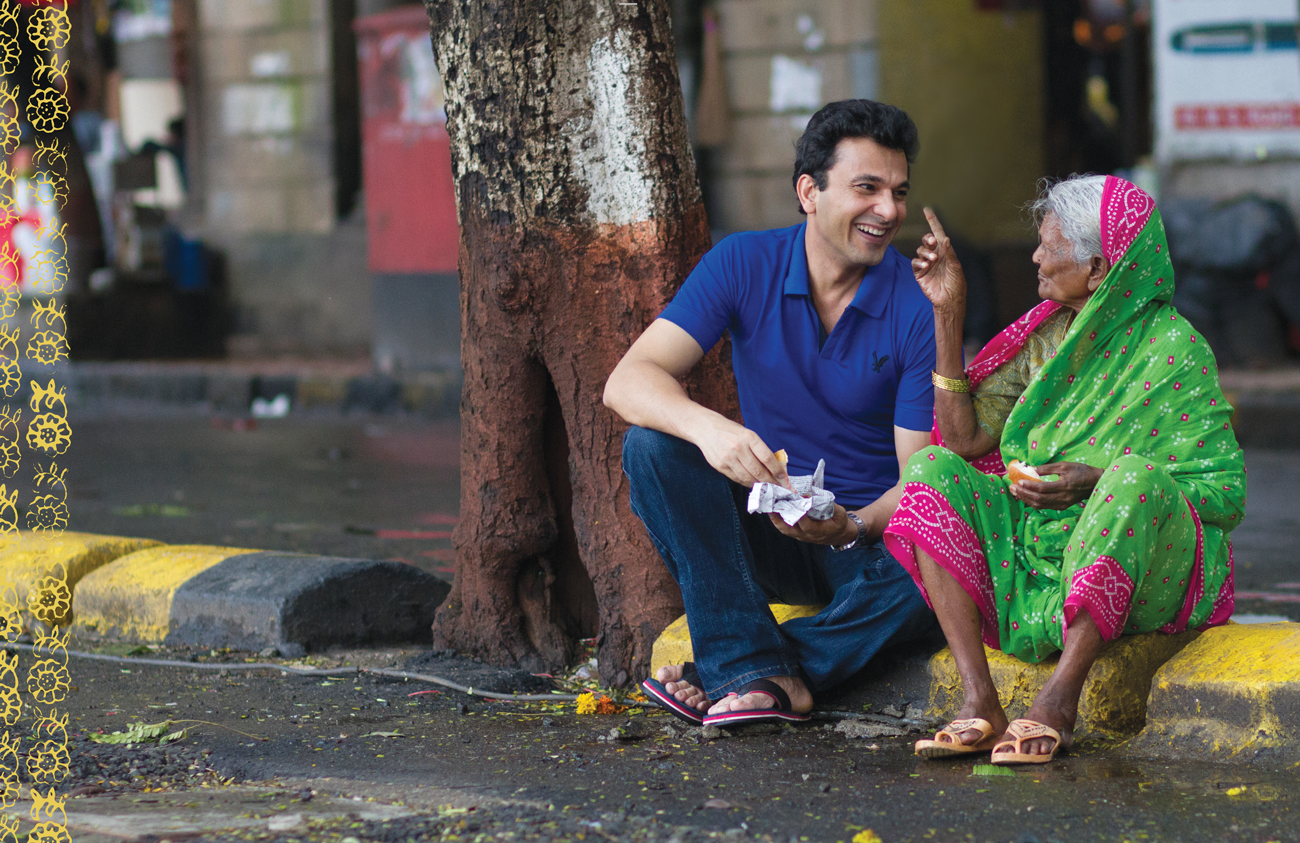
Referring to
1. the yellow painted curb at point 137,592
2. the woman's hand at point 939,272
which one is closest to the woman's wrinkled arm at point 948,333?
the woman's hand at point 939,272

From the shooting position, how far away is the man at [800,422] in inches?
127

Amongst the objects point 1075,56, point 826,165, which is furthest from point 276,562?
point 1075,56

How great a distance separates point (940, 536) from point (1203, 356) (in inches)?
25.3

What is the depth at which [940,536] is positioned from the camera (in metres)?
2.99

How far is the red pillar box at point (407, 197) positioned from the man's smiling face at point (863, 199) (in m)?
8.50

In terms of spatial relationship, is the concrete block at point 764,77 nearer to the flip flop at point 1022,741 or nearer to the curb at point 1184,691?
the curb at point 1184,691

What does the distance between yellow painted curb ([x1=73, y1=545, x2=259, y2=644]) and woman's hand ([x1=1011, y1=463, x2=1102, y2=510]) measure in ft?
8.59

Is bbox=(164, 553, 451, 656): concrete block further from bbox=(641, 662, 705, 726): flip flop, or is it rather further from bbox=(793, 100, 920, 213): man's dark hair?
bbox=(793, 100, 920, 213): man's dark hair

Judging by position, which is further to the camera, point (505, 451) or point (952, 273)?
point (505, 451)

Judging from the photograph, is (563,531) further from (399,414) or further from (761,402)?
(399,414)

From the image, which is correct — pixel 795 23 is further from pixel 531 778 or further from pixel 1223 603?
pixel 531 778

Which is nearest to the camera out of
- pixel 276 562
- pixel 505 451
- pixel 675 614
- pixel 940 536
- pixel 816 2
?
pixel 940 536

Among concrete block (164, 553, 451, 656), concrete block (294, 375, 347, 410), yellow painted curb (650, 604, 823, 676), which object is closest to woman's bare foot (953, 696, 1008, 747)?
yellow painted curb (650, 604, 823, 676)

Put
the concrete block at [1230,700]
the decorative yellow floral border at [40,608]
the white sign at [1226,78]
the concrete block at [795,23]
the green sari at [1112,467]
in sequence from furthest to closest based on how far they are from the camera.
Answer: the concrete block at [795,23], the white sign at [1226,78], the green sari at [1112,467], the concrete block at [1230,700], the decorative yellow floral border at [40,608]
